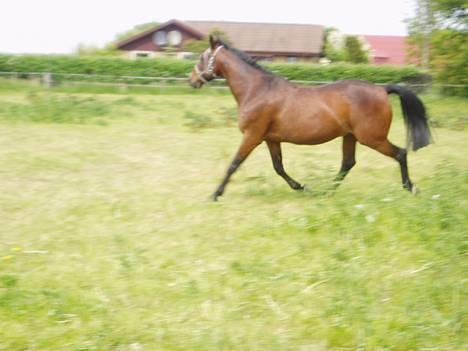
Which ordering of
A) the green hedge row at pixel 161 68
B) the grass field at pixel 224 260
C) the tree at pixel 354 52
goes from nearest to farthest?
1. the grass field at pixel 224 260
2. the green hedge row at pixel 161 68
3. the tree at pixel 354 52

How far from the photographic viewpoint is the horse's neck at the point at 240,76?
7.72m

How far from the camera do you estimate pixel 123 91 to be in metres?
24.7

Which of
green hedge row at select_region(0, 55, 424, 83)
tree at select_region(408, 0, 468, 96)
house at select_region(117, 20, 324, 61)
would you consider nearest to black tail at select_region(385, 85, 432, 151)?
tree at select_region(408, 0, 468, 96)

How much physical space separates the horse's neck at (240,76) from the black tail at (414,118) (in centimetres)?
170

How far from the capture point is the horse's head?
8.04 meters

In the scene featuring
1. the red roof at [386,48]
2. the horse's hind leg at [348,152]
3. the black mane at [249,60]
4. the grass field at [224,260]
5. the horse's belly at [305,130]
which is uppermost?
the black mane at [249,60]

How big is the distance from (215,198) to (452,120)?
11.7m

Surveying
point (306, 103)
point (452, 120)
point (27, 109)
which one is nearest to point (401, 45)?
point (452, 120)

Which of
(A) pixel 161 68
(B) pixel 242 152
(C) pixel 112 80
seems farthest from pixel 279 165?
(A) pixel 161 68

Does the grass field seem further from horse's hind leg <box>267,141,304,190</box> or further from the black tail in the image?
the black tail

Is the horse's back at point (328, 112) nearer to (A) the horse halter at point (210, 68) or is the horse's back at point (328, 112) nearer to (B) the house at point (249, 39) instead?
(A) the horse halter at point (210, 68)

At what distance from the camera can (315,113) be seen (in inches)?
296

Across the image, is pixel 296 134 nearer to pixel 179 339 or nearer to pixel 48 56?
pixel 179 339

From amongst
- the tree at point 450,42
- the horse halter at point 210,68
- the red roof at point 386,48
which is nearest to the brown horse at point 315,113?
the horse halter at point 210,68
